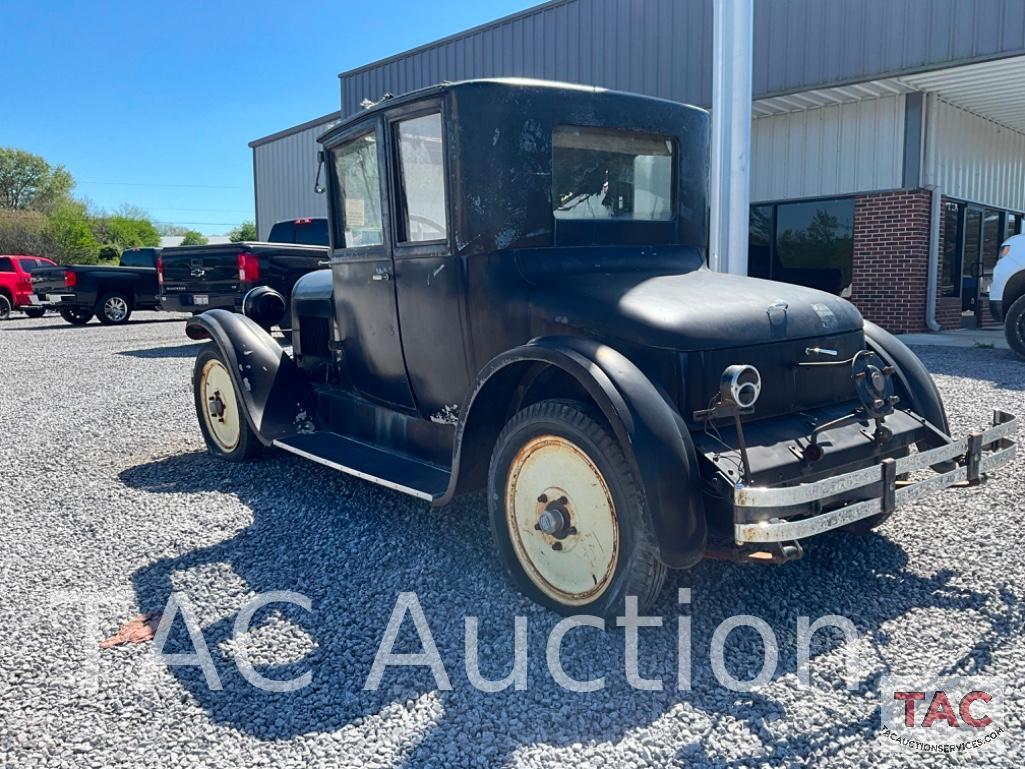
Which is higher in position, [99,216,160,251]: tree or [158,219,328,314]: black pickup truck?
[99,216,160,251]: tree

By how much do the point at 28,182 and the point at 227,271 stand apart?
48.6 m

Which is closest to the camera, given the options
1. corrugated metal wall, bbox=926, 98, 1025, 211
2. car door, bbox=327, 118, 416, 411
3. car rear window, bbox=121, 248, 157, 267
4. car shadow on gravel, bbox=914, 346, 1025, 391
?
car door, bbox=327, 118, 416, 411

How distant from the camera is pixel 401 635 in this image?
289 cm

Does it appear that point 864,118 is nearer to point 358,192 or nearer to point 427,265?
point 358,192

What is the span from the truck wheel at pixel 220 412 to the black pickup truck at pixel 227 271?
6171 mm

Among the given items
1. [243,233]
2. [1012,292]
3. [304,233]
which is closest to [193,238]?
[243,233]

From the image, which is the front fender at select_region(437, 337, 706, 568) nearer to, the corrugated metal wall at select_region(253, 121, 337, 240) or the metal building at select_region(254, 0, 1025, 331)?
the metal building at select_region(254, 0, 1025, 331)

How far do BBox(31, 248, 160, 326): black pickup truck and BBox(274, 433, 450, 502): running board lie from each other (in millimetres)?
14899

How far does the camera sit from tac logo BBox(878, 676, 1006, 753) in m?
2.23

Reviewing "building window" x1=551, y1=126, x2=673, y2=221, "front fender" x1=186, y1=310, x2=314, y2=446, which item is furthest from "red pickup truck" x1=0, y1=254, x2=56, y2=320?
"building window" x1=551, y1=126, x2=673, y2=221

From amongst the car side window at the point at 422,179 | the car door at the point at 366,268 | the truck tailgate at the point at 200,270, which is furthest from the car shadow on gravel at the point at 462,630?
the truck tailgate at the point at 200,270

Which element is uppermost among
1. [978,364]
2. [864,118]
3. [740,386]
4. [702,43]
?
[702,43]

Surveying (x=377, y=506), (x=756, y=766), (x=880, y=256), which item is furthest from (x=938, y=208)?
(x=756, y=766)

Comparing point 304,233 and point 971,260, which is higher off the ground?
point 304,233
